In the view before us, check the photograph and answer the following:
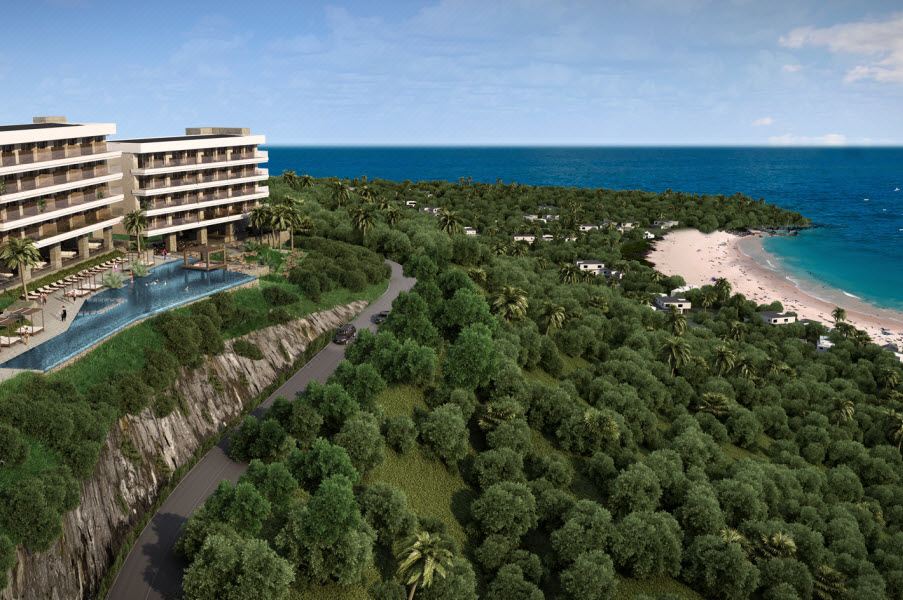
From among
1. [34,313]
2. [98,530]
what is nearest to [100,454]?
[98,530]

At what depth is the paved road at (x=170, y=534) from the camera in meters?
→ 38.0

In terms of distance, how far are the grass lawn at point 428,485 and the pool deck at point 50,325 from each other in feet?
89.1

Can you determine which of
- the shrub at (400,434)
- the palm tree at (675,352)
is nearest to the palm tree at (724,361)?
the palm tree at (675,352)

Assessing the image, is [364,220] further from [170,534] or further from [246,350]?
[170,534]

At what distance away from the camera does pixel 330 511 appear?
4009cm

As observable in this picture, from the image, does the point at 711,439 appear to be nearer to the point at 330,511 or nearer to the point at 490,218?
the point at 330,511

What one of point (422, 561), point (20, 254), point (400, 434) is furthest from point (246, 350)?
point (422, 561)

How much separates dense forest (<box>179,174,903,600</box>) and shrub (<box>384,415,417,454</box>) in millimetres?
180

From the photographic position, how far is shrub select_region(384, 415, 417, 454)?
5409cm

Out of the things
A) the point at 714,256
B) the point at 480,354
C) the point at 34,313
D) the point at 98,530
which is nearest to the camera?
the point at 98,530

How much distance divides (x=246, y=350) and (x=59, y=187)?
32.8 meters

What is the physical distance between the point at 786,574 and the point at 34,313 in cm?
6771

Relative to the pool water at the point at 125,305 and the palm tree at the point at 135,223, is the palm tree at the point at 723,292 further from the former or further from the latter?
the palm tree at the point at 135,223

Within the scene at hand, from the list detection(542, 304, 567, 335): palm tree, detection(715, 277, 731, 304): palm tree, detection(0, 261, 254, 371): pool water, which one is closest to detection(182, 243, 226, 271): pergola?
detection(0, 261, 254, 371): pool water
